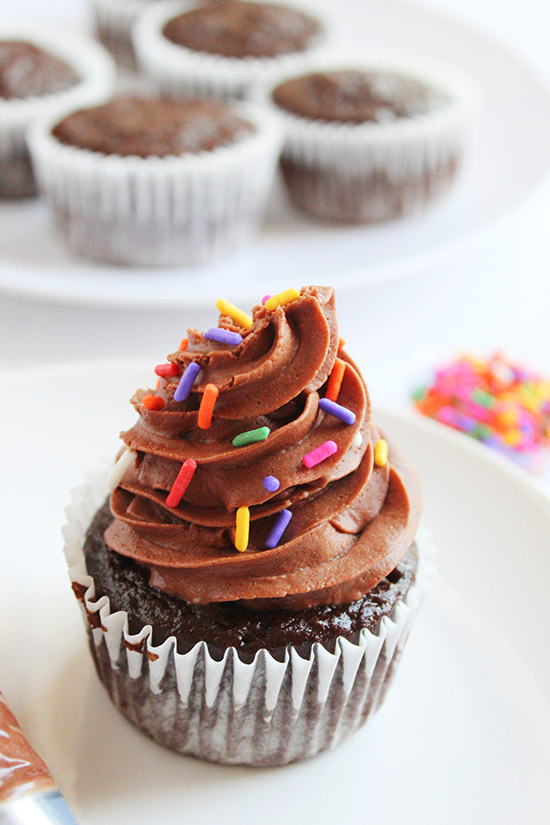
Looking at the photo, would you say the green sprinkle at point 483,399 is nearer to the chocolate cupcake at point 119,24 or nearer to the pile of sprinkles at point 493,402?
the pile of sprinkles at point 493,402

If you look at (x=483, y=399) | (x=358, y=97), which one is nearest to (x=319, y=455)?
(x=483, y=399)

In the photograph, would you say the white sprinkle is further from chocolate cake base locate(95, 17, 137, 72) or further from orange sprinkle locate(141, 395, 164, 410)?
chocolate cake base locate(95, 17, 137, 72)

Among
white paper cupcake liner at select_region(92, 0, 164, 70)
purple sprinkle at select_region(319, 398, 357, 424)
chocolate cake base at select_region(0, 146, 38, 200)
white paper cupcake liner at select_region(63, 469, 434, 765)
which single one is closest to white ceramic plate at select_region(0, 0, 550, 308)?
chocolate cake base at select_region(0, 146, 38, 200)

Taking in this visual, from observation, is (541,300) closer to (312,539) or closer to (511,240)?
(511,240)

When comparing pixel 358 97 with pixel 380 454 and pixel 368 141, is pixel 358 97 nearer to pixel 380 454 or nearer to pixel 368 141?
pixel 368 141

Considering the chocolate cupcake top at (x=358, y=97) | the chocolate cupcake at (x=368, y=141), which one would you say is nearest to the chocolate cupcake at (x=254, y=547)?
the chocolate cupcake at (x=368, y=141)

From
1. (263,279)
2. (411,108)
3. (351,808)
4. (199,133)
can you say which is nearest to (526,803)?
(351,808)
